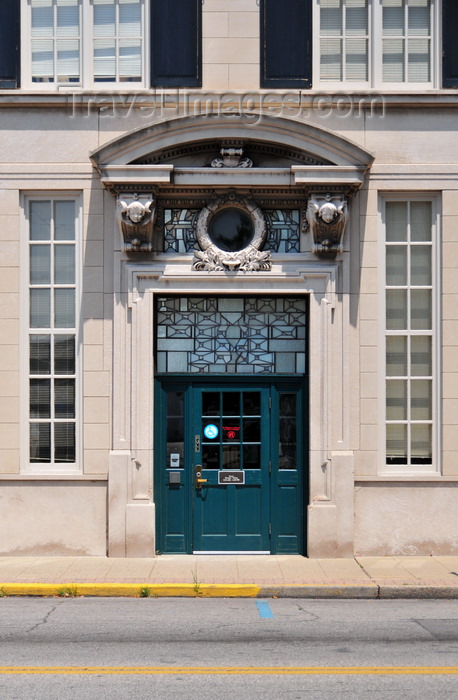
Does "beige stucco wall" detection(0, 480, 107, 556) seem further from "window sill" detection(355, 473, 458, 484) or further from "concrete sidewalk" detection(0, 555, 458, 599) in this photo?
"window sill" detection(355, 473, 458, 484)

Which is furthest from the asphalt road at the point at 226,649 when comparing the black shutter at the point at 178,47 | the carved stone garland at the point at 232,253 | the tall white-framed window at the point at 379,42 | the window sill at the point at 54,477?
the tall white-framed window at the point at 379,42

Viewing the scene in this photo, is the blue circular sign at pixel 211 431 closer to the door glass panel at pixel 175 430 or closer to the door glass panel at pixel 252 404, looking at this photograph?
the door glass panel at pixel 175 430

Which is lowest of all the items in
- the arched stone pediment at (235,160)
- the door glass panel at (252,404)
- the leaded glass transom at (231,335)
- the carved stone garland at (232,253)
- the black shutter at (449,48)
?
the door glass panel at (252,404)

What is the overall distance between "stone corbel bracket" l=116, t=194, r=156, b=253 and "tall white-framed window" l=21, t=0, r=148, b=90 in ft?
5.93

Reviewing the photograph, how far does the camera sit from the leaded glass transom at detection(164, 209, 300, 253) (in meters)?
12.6

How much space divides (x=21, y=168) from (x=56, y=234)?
40.4 inches

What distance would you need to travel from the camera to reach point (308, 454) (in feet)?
40.8

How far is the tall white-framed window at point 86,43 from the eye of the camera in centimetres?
1263

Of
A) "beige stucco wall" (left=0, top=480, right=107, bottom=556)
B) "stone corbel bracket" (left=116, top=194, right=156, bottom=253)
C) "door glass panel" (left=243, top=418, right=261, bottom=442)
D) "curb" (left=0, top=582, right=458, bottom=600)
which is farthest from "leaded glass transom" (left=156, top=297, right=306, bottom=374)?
"curb" (left=0, top=582, right=458, bottom=600)

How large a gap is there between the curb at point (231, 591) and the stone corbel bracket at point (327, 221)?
4.57 meters

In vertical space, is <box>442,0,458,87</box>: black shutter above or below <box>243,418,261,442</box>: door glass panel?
above

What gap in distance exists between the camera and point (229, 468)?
12.6 metres

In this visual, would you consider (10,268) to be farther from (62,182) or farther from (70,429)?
(70,429)

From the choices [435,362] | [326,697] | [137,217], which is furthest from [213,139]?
[326,697]
